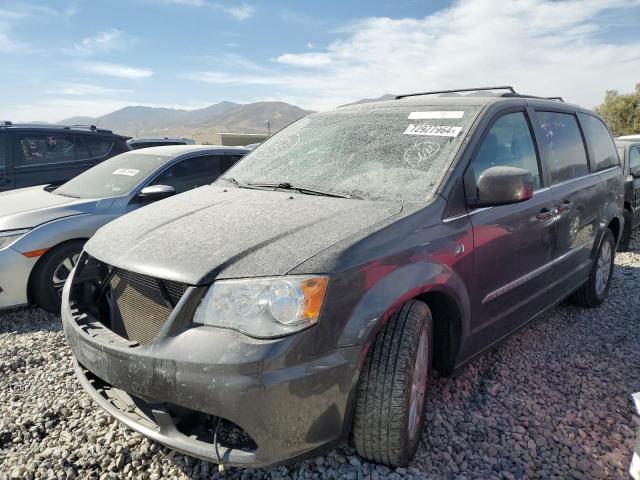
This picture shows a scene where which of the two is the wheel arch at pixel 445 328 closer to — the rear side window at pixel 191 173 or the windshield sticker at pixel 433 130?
the windshield sticker at pixel 433 130

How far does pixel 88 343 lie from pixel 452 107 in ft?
7.67

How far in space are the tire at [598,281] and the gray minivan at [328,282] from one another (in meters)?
1.13

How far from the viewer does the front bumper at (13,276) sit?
3.93 meters

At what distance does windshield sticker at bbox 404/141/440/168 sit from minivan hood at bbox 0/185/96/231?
3124mm

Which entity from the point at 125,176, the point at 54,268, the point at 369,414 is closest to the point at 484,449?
the point at 369,414

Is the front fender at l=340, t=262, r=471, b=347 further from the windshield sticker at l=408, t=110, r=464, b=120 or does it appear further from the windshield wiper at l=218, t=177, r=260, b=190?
the windshield wiper at l=218, t=177, r=260, b=190

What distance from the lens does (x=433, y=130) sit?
2.75 metres

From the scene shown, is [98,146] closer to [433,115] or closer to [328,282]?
[433,115]

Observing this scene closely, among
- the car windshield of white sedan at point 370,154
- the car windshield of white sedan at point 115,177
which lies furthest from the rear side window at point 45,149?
the car windshield of white sedan at point 370,154

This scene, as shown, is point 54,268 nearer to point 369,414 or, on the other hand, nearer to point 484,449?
point 369,414

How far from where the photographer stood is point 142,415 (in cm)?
201

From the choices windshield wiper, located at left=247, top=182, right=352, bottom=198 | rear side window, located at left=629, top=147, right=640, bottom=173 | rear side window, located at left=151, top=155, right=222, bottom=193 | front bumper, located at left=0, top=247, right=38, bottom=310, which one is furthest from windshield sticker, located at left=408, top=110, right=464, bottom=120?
rear side window, located at left=629, top=147, right=640, bottom=173

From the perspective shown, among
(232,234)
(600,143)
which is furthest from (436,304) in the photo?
(600,143)

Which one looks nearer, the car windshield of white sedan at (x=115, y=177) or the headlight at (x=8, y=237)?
the headlight at (x=8, y=237)
